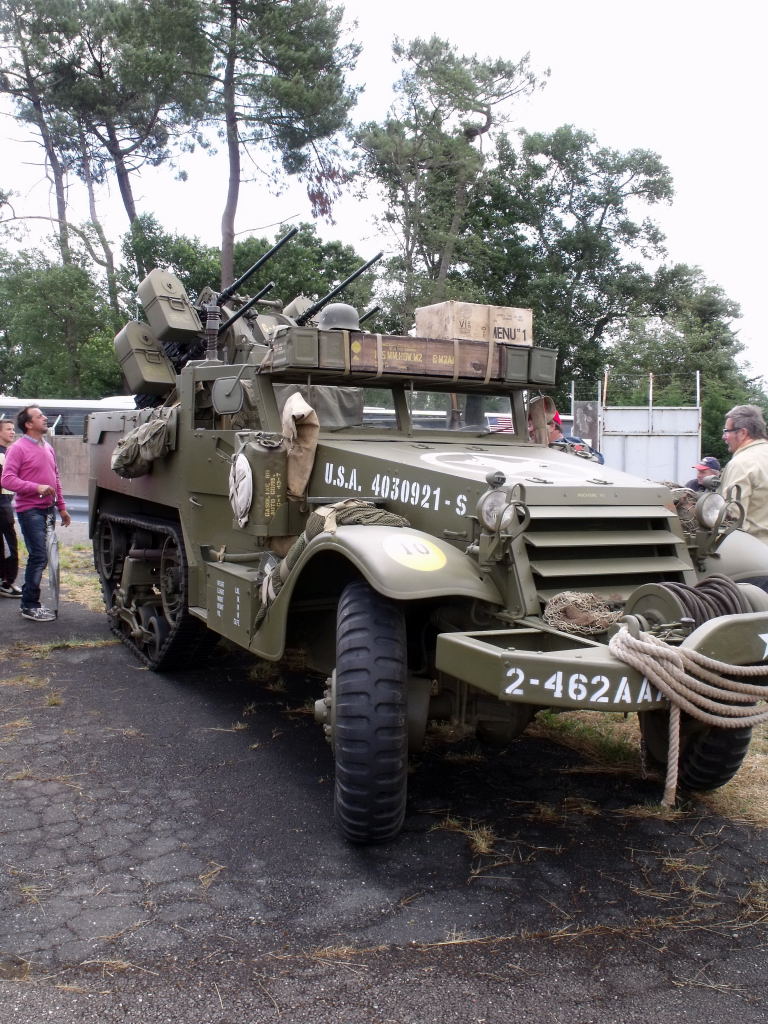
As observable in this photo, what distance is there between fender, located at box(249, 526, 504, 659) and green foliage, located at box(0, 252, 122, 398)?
A: 22.2 metres

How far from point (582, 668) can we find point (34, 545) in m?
5.84

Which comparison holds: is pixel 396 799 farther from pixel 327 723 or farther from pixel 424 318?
pixel 424 318

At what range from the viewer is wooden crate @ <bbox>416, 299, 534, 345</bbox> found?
5.04 metres

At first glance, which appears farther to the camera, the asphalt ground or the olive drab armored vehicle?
the olive drab armored vehicle

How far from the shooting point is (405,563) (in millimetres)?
3355

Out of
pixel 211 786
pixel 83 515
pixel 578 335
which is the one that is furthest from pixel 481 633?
pixel 578 335

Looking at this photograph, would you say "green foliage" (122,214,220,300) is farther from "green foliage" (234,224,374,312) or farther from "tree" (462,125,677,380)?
"tree" (462,125,677,380)

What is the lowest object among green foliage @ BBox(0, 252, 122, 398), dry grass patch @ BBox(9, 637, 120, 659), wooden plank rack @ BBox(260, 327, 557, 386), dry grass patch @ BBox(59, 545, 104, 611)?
dry grass patch @ BBox(59, 545, 104, 611)

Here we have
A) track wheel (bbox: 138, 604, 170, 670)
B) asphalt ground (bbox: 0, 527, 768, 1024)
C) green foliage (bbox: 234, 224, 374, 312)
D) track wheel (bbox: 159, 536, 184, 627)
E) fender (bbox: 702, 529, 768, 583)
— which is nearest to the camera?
asphalt ground (bbox: 0, 527, 768, 1024)

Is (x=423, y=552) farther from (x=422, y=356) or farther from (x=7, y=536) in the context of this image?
(x=7, y=536)

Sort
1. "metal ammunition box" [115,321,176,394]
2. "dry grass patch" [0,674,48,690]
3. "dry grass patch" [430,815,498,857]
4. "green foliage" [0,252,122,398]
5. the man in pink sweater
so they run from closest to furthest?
"dry grass patch" [430,815,498,857] → "dry grass patch" [0,674,48,690] → "metal ammunition box" [115,321,176,394] → the man in pink sweater → "green foliage" [0,252,122,398]

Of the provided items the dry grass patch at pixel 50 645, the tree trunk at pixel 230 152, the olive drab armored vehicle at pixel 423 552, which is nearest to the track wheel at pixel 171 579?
the olive drab armored vehicle at pixel 423 552

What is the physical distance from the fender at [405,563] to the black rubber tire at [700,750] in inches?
38.0

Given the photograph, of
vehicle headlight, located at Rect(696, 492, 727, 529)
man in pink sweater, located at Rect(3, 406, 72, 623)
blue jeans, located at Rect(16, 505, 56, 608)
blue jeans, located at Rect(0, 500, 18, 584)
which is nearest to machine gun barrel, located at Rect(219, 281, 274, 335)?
man in pink sweater, located at Rect(3, 406, 72, 623)
